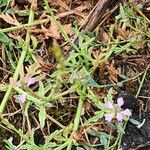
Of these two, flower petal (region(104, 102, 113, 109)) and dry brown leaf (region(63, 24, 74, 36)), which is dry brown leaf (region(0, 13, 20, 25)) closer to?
dry brown leaf (region(63, 24, 74, 36))

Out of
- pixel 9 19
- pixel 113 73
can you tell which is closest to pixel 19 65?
pixel 9 19

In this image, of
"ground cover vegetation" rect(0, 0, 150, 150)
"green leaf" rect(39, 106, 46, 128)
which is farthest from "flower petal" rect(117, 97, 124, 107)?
"green leaf" rect(39, 106, 46, 128)

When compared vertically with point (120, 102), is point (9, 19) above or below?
above

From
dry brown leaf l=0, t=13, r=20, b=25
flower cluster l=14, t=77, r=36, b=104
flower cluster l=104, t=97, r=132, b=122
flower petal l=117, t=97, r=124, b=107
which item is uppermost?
dry brown leaf l=0, t=13, r=20, b=25

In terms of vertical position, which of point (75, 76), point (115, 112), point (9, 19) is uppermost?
point (9, 19)

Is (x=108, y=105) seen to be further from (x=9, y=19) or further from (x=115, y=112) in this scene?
(x=9, y=19)

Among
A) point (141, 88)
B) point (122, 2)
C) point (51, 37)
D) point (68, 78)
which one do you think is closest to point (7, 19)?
point (51, 37)

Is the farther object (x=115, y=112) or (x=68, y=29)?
(x=68, y=29)

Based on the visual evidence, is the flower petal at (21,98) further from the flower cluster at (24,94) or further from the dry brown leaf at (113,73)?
the dry brown leaf at (113,73)

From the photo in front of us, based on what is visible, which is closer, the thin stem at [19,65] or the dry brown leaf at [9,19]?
the thin stem at [19,65]

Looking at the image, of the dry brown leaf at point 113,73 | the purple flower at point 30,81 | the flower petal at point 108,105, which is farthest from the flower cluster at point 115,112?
the purple flower at point 30,81

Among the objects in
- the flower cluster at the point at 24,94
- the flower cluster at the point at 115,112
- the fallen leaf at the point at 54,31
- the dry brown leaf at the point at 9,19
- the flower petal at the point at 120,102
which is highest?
the dry brown leaf at the point at 9,19

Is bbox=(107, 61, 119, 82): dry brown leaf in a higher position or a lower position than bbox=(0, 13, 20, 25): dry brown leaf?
lower
